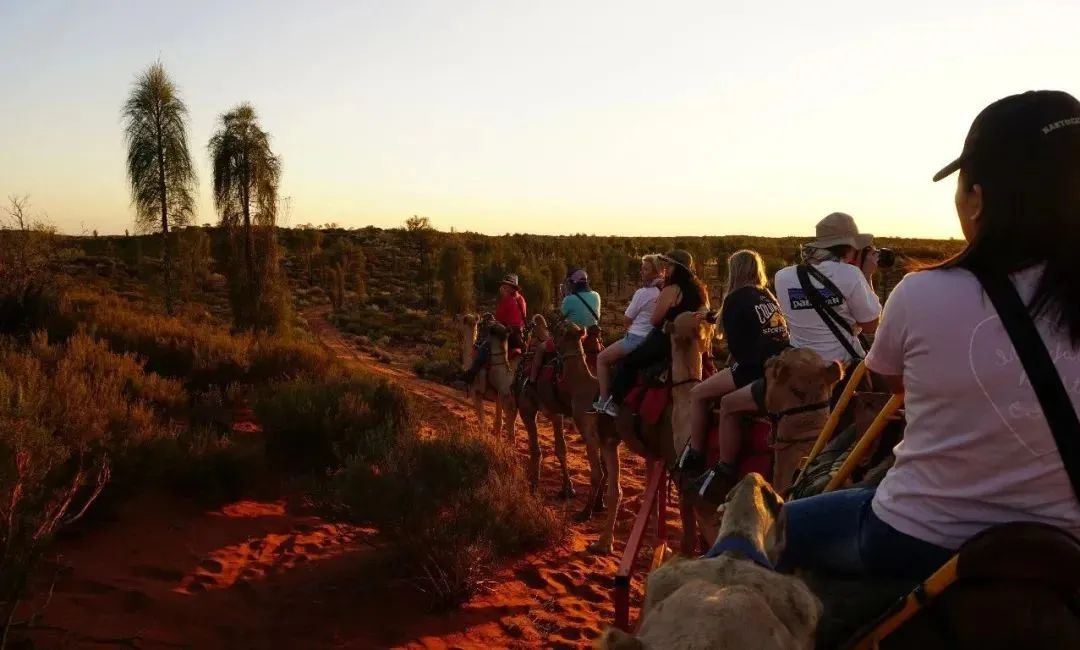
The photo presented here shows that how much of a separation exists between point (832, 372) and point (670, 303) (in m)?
2.56

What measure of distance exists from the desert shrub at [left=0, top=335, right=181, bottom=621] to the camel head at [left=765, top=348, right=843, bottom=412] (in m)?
4.13

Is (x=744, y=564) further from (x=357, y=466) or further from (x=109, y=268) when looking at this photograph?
(x=109, y=268)

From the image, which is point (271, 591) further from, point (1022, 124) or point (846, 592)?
point (1022, 124)

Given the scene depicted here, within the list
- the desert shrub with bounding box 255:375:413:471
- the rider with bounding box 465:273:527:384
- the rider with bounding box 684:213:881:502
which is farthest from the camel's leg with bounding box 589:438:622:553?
the rider with bounding box 465:273:527:384

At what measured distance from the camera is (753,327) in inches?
188

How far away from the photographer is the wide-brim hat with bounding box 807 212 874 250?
4.96 m

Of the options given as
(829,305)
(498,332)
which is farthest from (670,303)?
(498,332)

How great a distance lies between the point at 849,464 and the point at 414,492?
181 inches

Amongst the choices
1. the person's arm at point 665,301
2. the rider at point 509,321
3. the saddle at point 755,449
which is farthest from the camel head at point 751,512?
the rider at point 509,321

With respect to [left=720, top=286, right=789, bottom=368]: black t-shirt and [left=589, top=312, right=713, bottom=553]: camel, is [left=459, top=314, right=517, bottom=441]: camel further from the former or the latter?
[left=720, top=286, right=789, bottom=368]: black t-shirt

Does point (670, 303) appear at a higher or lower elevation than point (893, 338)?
lower

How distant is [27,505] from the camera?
5621mm

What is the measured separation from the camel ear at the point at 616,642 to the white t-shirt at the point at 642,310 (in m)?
6.09

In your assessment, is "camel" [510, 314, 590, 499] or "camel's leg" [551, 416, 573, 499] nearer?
"camel" [510, 314, 590, 499]
